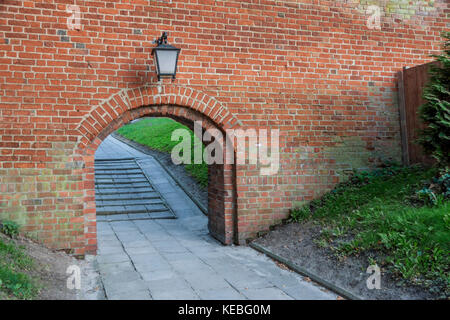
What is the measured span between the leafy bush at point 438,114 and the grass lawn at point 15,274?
210 inches

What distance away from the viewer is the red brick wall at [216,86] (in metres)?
5.12

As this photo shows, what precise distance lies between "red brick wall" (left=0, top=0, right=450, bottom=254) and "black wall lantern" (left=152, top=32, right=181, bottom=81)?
1.33 feet

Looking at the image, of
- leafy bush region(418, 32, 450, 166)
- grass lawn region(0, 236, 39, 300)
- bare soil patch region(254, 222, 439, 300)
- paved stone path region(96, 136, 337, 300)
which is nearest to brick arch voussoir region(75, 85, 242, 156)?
grass lawn region(0, 236, 39, 300)

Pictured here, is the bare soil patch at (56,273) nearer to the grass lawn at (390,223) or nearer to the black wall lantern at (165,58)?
the black wall lantern at (165,58)

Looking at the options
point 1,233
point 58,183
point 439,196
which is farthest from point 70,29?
point 439,196

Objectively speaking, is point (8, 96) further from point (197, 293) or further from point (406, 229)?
point (406, 229)

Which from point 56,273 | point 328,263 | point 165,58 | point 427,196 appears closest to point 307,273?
point 328,263

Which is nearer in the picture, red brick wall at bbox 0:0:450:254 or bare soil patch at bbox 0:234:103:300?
bare soil patch at bbox 0:234:103:300

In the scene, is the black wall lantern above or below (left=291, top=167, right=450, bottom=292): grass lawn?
above

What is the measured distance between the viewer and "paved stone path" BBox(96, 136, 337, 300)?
13.2ft

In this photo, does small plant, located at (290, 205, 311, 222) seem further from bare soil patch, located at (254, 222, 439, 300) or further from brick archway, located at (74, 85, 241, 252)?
brick archway, located at (74, 85, 241, 252)

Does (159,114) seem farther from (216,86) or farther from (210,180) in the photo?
(210,180)

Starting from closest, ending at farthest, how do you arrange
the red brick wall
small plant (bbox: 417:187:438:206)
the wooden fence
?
small plant (bbox: 417:187:438:206), the red brick wall, the wooden fence

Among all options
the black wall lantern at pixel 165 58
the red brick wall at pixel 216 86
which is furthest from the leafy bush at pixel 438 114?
the black wall lantern at pixel 165 58
